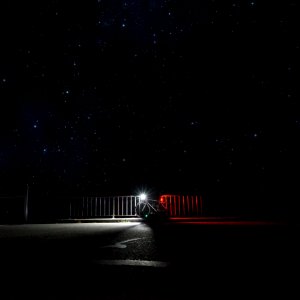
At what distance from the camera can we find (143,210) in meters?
13.3

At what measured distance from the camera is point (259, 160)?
102 feet

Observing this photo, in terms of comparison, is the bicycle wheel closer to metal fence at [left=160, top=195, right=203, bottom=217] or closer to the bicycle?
the bicycle

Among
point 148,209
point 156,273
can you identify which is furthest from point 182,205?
point 156,273

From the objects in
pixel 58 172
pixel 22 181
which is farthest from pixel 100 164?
pixel 22 181

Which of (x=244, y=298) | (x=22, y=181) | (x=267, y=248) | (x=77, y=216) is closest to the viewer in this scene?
(x=244, y=298)

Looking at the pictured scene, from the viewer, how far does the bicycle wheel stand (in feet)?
43.0

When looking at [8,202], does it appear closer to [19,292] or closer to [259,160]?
[19,292]

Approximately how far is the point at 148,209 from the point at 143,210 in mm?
259

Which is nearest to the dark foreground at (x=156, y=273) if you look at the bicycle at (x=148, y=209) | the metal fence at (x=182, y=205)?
the bicycle at (x=148, y=209)

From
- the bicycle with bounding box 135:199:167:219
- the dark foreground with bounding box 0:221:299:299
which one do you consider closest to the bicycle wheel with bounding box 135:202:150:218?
the bicycle with bounding box 135:199:167:219

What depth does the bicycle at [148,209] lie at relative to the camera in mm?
12945

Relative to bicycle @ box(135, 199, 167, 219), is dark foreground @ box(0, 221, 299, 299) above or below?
below

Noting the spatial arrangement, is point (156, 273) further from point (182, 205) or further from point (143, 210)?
point (182, 205)

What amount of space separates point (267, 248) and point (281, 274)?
185 cm
